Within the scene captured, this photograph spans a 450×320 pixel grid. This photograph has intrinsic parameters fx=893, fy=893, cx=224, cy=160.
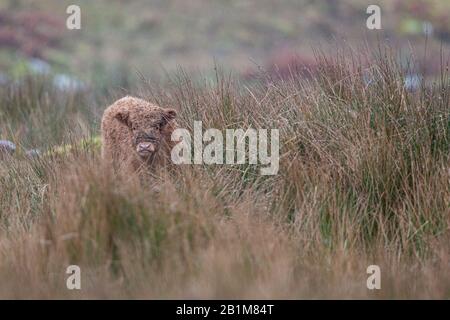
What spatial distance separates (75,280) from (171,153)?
1.92 metres

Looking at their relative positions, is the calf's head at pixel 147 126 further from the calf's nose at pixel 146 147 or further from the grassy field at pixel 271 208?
the grassy field at pixel 271 208

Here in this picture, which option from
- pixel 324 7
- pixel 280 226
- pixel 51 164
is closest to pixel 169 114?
pixel 51 164

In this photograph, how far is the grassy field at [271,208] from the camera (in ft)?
18.4

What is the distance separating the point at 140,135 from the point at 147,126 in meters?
0.09

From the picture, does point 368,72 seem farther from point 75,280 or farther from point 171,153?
point 75,280

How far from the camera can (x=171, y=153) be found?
7.34 meters

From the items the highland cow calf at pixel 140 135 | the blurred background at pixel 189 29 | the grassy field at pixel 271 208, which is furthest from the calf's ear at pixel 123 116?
the blurred background at pixel 189 29

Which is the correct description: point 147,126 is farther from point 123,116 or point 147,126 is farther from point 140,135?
point 123,116

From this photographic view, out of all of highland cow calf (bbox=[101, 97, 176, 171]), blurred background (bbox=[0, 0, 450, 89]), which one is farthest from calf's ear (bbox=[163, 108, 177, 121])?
blurred background (bbox=[0, 0, 450, 89])

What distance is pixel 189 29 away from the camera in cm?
2319

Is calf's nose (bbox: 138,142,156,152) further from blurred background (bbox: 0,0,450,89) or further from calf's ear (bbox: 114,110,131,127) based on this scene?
blurred background (bbox: 0,0,450,89)

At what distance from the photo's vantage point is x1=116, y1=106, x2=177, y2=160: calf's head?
7.16 meters

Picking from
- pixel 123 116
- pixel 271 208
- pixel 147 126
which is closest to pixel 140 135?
pixel 147 126

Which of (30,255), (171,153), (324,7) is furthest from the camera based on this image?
(324,7)
